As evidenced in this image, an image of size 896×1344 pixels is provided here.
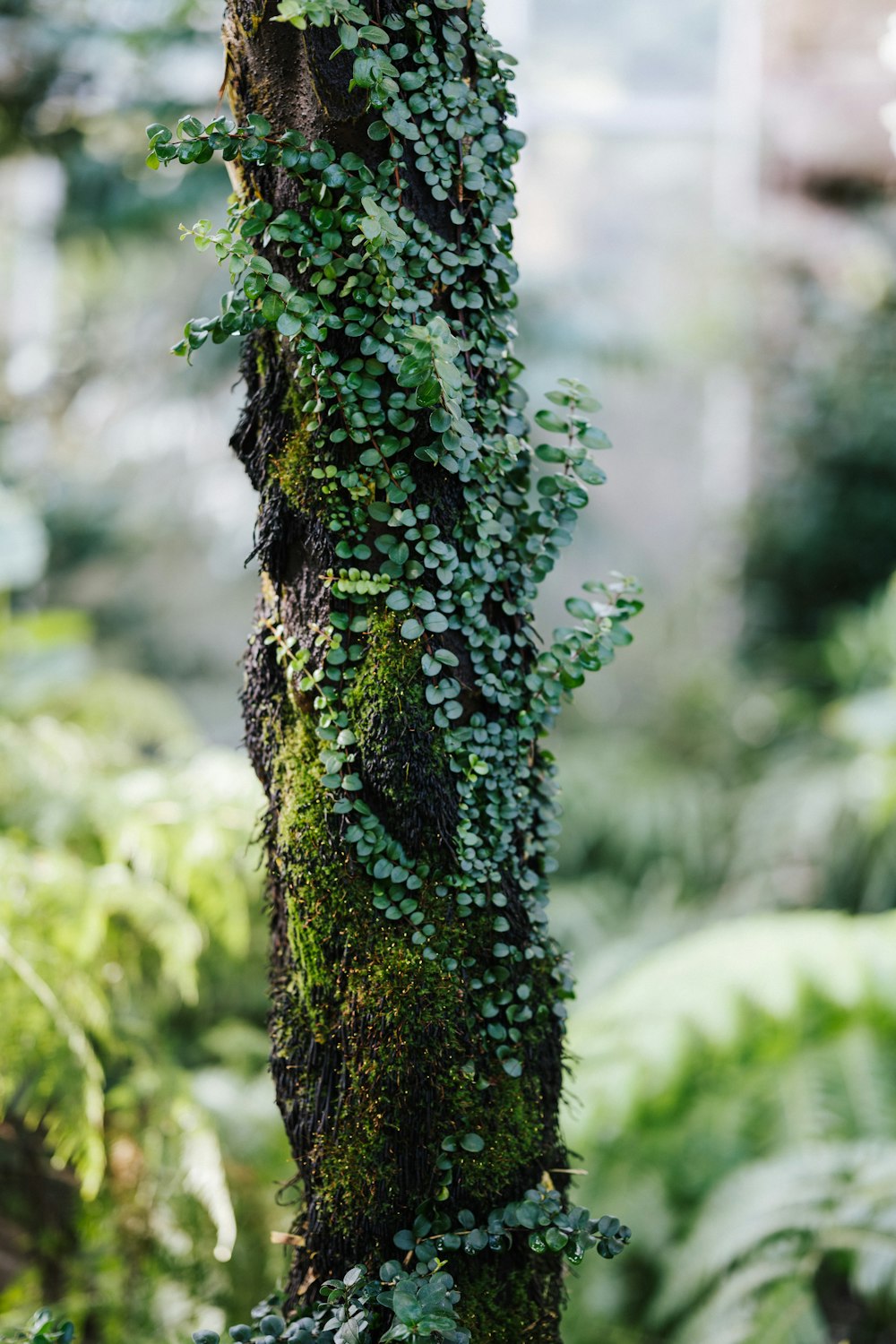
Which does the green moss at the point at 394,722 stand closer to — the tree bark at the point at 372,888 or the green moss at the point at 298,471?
the tree bark at the point at 372,888

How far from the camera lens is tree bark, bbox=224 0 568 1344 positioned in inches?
40.0

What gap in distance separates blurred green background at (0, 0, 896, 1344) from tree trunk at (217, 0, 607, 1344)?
0.17 metres

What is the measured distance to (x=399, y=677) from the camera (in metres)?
1.02

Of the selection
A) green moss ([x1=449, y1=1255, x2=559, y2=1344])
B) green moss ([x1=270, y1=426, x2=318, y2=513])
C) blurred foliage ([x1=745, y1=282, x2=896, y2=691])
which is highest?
blurred foliage ([x1=745, y1=282, x2=896, y2=691])

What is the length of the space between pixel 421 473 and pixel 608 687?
17.4 feet

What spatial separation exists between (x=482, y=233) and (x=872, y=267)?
491 centimetres

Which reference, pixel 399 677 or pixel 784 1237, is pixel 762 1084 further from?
pixel 399 677

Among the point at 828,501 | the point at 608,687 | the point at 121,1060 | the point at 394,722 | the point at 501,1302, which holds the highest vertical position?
the point at 608,687

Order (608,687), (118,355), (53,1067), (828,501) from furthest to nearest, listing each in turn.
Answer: (118,355) < (608,687) < (828,501) < (53,1067)

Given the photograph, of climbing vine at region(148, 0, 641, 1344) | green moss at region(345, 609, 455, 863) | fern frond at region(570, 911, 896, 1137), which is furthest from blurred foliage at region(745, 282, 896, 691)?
green moss at region(345, 609, 455, 863)

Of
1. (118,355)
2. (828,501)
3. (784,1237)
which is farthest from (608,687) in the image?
(784,1237)

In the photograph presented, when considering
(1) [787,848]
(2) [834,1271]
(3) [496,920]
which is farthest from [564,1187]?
(1) [787,848]

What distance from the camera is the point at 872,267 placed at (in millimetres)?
5238

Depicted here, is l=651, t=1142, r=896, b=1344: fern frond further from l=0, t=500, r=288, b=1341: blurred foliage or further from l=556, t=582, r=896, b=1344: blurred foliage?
l=0, t=500, r=288, b=1341: blurred foliage
